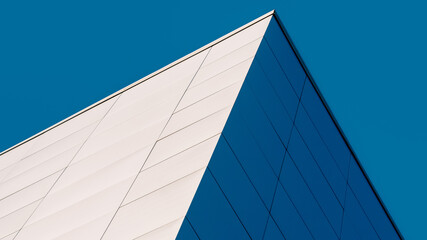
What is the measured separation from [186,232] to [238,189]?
8.57 ft

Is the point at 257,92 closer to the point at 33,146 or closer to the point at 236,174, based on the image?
the point at 236,174

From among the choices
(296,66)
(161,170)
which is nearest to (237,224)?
(161,170)

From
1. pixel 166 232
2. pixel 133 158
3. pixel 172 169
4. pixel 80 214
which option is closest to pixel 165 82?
pixel 133 158

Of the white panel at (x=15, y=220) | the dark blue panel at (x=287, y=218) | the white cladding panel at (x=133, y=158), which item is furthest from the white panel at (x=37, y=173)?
the dark blue panel at (x=287, y=218)

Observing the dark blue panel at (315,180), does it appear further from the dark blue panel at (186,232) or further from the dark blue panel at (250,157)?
the dark blue panel at (186,232)

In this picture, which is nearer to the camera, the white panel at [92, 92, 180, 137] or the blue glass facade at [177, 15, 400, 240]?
the blue glass facade at [177, 15, 400, 240]

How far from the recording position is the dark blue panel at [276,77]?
20.1m

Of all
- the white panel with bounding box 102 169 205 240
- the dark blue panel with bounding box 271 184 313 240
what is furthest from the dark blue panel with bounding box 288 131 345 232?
the white panel with bounding box 102 169 205 240

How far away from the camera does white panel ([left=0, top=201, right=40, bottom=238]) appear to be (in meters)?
19.1

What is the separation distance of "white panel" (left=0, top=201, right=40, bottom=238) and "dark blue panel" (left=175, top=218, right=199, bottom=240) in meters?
6.85

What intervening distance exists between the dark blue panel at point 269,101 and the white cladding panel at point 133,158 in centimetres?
31

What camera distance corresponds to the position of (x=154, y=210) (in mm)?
14625

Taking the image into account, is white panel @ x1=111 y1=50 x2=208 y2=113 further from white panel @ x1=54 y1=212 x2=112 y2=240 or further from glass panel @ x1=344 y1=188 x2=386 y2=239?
glass panel @ x1=344 y1=188 x2=386 y2=239

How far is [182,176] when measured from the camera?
15.3 metres
